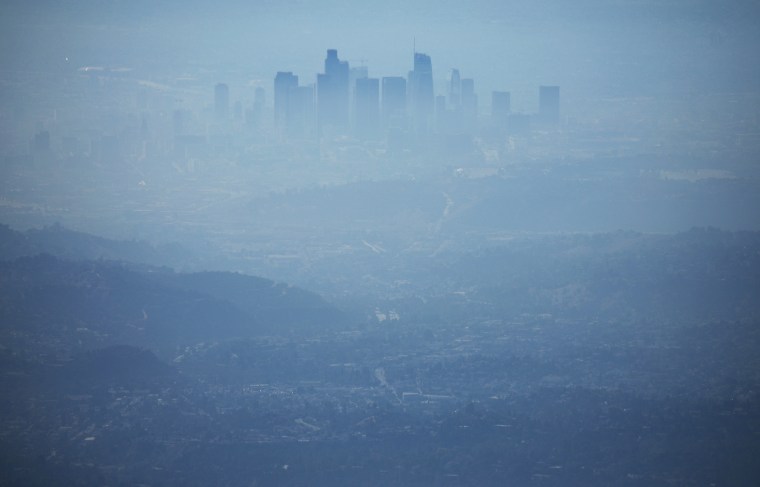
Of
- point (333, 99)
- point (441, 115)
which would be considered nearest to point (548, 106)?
point (441, 115)

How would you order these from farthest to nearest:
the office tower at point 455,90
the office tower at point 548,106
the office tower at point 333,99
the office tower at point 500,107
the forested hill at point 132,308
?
1. the office tower at point 455,90
2. the office tower at point 548,106
3. the office tower at point 500,107
4. the office tower at point 333,99
5. the forested hill at point 132,308

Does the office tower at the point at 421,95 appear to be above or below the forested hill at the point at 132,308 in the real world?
above

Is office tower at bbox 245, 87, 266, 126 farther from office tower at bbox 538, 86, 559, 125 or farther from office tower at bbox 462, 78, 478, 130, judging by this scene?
office tower at bbox 538, 86, 559, 125

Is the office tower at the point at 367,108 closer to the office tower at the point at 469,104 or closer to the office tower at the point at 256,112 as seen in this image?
the office tower at the point at 469,104

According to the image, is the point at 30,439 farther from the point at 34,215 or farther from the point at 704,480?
the point at 34,215

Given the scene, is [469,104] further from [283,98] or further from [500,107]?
[283,98]

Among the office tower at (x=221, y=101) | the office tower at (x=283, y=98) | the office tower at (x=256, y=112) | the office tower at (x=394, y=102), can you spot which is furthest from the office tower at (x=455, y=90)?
the office tower at (x=221, y=101)
